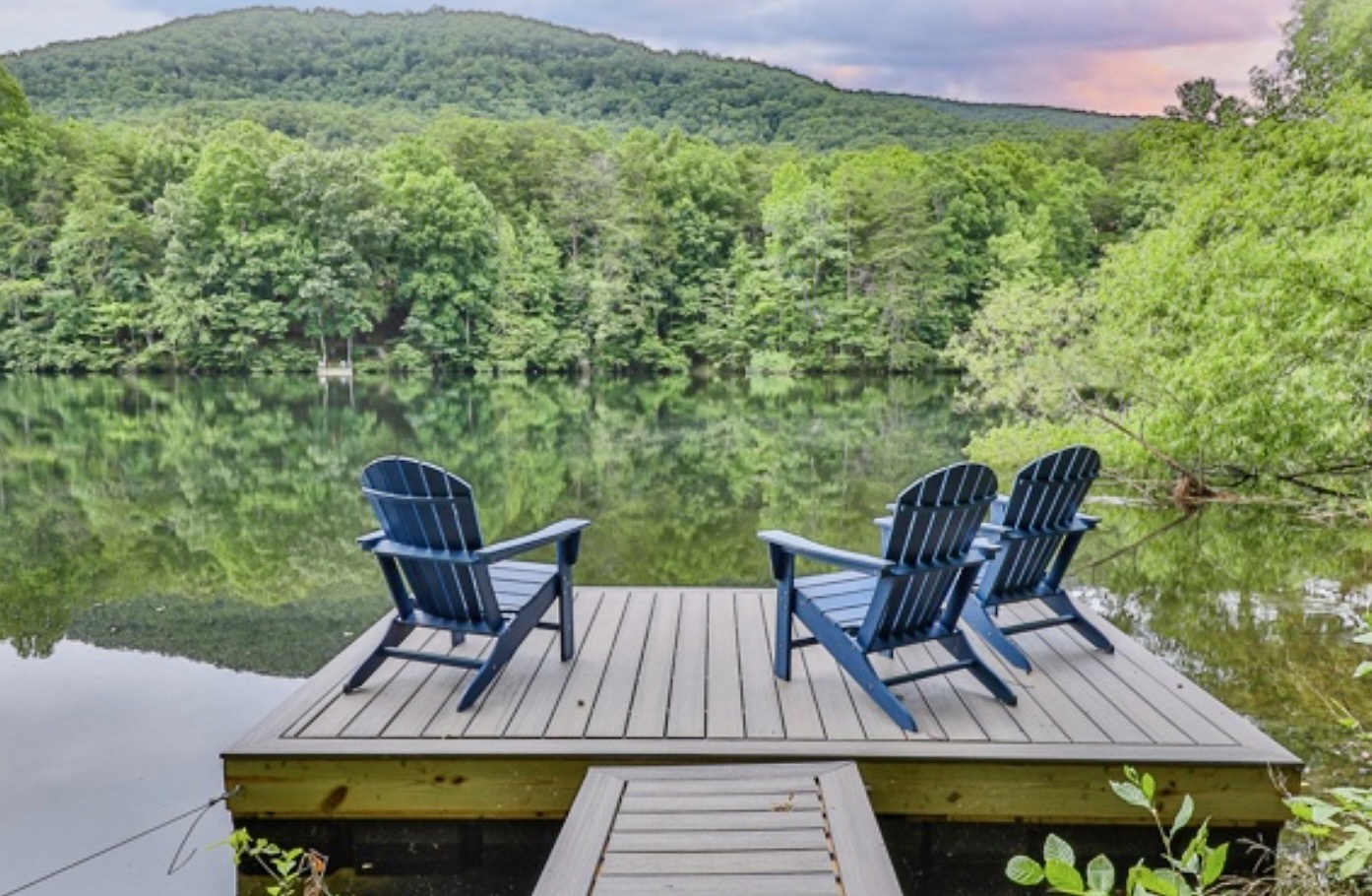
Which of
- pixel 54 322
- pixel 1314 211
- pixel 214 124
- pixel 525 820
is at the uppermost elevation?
pixel 214 124

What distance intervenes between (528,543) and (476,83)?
47149mm

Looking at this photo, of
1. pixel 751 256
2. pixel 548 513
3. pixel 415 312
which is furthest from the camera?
pixel 751 256

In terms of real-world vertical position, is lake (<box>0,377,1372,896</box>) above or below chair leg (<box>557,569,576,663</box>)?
below

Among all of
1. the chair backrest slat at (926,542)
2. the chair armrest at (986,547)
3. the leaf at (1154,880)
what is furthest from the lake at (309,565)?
the leaf at (1154,880)

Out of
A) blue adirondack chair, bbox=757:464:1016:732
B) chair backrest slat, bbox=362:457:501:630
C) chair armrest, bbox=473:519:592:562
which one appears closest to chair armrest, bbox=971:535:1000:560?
blue adirondack chair, bbox=757:464:1016:732

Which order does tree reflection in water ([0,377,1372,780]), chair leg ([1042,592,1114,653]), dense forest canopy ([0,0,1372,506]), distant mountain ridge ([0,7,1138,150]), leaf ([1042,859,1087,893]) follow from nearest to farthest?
leaf ([1042,859,1087,893]) → chair leg ([1042,592,1114,653]) → tree reflection in water ([0,377,1372,780]) → dense forest canopy ([0,0,1372,506]) → distant mountain ridge ([0,7,1138,150])

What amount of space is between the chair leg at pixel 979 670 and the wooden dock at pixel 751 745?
4 centimetres

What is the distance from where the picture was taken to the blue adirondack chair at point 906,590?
2.86 m

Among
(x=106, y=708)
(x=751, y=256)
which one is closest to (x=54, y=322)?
(x=751, y=256)

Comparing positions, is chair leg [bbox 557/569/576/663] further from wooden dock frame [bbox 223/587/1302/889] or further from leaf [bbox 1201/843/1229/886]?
leaf [bbox 1201/843/1229/886]

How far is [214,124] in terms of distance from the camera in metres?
34.0

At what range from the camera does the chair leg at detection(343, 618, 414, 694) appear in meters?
3.13

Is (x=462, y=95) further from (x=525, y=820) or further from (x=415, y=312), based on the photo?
(x=525, y=820)

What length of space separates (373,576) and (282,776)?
4.31m
